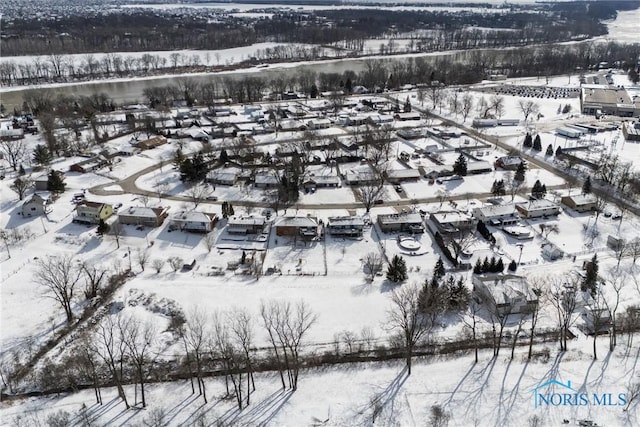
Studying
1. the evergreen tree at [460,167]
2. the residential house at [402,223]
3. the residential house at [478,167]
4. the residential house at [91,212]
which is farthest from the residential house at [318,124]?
the residential house at [91,212]

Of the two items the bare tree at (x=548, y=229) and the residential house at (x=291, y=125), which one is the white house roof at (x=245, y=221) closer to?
the bare tree at (x=548, y=229)

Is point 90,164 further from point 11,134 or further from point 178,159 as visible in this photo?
point 11,134

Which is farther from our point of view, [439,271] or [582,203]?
[582,203]

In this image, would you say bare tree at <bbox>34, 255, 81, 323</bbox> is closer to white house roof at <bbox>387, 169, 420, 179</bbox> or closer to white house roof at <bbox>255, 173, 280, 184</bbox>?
white house roof at <bbox>255, 173, 280, 184</bbox>

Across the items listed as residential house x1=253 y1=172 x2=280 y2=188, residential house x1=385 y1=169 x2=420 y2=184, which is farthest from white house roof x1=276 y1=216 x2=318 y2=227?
residential house x1=385 y1=169 x2=420 y2=184

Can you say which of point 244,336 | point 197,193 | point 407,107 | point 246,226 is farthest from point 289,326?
point 407,107

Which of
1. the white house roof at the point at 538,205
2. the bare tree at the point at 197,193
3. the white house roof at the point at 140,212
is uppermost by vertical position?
the white house roof at the point at 140,212
